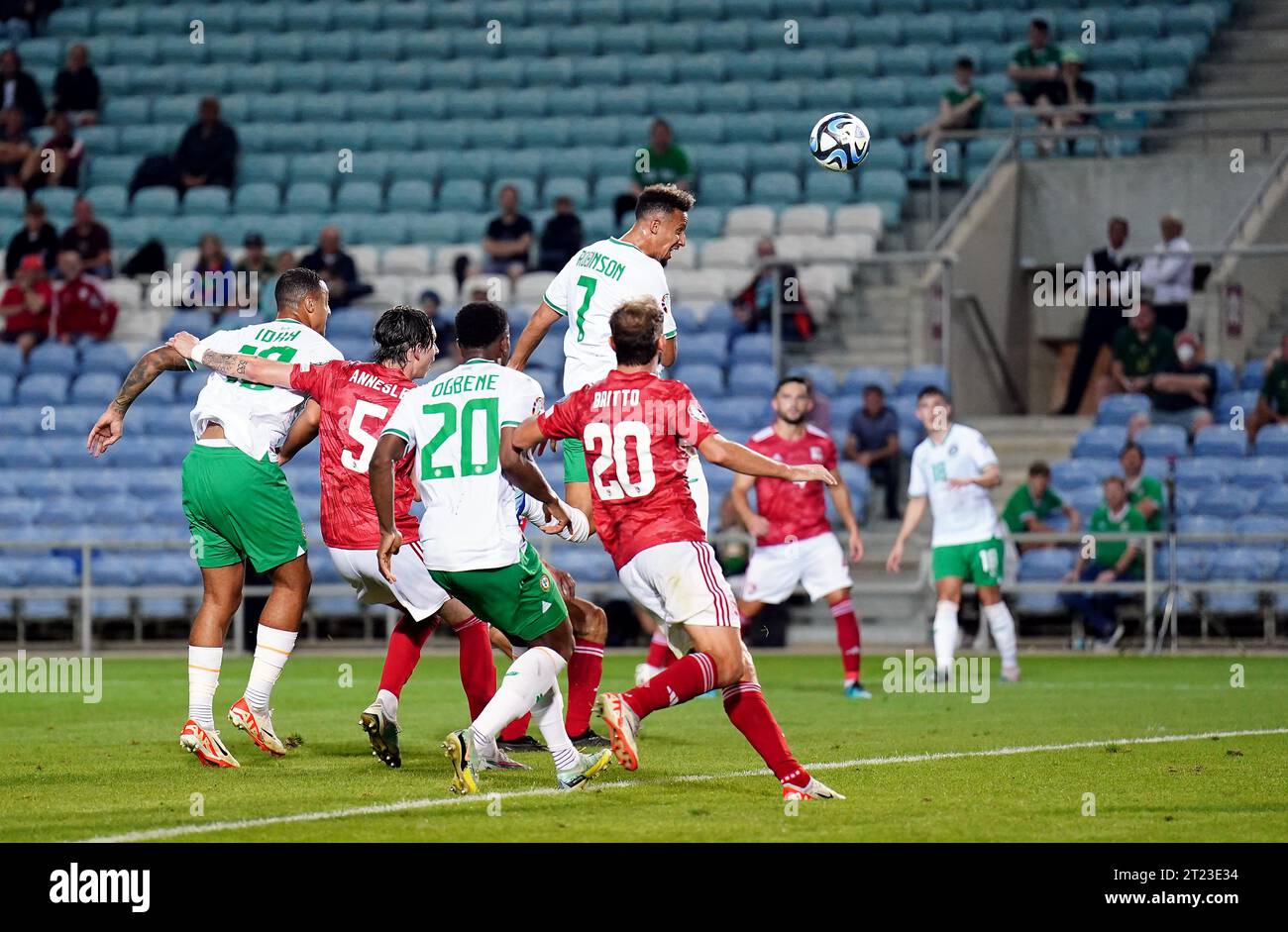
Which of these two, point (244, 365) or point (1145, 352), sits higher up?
point (1145, 352)

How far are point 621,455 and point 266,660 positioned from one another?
2.78 metres

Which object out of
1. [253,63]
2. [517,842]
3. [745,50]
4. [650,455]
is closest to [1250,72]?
[745,50]

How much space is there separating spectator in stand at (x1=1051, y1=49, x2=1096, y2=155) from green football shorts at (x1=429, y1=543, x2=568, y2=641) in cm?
1511

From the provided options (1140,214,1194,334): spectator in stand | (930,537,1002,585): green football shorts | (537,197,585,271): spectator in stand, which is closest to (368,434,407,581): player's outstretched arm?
(930,537,1002,585): green football shorts

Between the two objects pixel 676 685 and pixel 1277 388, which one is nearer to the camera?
pixel 676 685

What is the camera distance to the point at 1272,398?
18.2 metres

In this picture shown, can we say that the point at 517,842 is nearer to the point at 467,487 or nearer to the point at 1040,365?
the point at 467,487

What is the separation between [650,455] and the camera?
7.24 metres

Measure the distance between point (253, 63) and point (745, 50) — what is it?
7065 millimetres

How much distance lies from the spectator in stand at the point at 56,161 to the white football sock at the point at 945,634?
15.4 metres

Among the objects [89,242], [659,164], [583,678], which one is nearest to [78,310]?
[89,242]

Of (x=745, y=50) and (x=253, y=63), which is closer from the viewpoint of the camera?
(x=745, y=50)

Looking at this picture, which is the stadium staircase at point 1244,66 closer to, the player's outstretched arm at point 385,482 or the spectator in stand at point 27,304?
the spectator in stand at point 27,304

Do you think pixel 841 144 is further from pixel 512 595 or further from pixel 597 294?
pixel 512 595
